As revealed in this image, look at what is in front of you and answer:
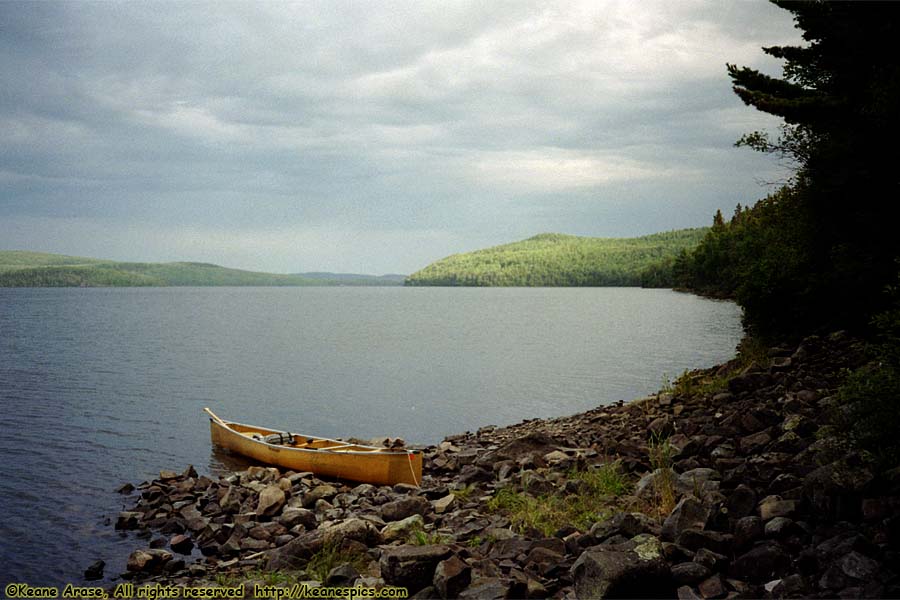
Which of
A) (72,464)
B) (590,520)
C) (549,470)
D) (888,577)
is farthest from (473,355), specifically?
(888,577)

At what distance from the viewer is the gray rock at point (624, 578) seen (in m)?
7.61

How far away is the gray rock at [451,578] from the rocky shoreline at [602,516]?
0.02 meters

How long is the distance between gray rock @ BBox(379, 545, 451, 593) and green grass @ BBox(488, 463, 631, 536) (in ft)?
7.92

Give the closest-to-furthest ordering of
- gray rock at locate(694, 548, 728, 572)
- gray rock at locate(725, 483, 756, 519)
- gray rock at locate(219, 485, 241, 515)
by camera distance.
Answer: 1. gray rock at locate(694, 548, 728, 572)
2. gray rock at locate(725, 483, 756, 519)
3. gray rock at locate(219, 485, 241, 515)

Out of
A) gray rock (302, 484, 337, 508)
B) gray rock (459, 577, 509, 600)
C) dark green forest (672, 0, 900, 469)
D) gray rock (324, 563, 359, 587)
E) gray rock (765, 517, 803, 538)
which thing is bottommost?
gray rock (302, 484, 337, 508)

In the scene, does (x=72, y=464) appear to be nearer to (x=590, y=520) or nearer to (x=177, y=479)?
(x=177, y=479)

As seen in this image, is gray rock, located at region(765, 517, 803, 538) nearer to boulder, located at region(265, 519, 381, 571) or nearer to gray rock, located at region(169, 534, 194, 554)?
boulder, located at region(265, 519, 381, 571)

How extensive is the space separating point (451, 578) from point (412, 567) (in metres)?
0.74

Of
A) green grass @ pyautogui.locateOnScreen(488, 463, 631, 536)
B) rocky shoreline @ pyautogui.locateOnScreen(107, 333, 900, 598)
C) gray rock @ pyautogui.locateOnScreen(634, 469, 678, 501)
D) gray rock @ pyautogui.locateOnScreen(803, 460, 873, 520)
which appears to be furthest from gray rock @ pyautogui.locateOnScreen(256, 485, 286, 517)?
gray rock @ pyautogui.locateOnScreen(803, 460, 873, 520)

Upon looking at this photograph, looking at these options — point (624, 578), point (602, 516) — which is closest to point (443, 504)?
point (602, 516)

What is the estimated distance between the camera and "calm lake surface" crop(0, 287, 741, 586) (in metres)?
17.9

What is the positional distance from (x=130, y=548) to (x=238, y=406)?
2247 centimetres

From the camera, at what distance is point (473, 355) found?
184ft

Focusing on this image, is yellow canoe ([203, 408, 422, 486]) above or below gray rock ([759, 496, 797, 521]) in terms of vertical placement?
below
